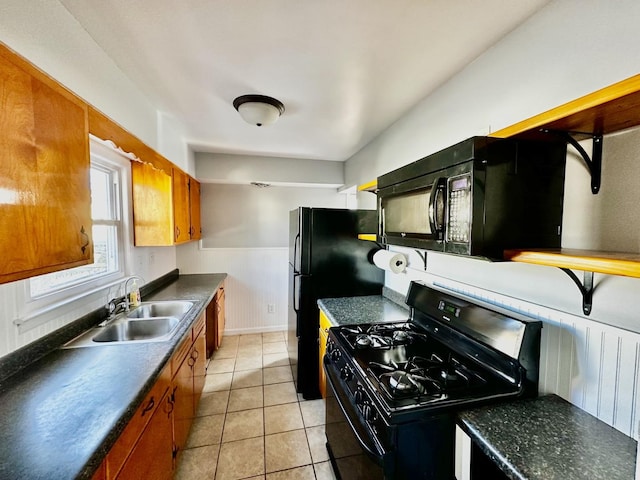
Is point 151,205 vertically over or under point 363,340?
over

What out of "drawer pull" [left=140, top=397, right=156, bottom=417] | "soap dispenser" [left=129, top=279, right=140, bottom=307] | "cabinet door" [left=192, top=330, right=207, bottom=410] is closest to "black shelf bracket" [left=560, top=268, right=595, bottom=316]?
"drawer pull" [left=140, top=397, right=156, bottom=417]

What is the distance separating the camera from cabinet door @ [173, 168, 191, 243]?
2576 mm

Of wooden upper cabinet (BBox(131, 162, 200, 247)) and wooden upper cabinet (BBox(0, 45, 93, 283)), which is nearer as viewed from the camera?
wooden upper cabinet (BBox(0, 45, 93, 283))

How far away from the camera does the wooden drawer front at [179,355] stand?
155cm

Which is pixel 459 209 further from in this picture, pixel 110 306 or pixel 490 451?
pixel 110 306

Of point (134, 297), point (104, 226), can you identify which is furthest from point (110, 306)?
point (104, 226)

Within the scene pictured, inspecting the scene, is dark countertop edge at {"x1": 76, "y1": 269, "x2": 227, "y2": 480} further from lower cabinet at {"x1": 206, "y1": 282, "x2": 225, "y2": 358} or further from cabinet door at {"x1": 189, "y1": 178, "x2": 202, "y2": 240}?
cabinet door at {"x1": 189, "y1": 178, "x2": 202, "y2": 240}

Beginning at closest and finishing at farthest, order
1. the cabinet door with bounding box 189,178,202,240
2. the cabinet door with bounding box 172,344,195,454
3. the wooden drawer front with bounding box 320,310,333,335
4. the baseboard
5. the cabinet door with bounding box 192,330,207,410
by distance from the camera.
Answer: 1. the cabinet door with bounding box 172,344,195,454
2. the cabinet door with bounding box 192,330,207,410
3. the wooden drawer front with bounding box 320,310,333,335
4. the cabinet door with bounding box 189,178,202,240
5. the baseboard

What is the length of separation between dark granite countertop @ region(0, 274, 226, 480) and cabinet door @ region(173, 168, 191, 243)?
1401 mm

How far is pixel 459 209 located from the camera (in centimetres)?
108

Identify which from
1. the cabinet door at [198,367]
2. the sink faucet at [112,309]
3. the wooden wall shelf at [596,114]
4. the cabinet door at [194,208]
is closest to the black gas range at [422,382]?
the wooden wall shelf at [596,114]

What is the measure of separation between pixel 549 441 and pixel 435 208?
0.86 meters

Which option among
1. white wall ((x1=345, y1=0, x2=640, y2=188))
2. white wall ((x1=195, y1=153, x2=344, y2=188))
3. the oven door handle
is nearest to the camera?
white wall ((x1=345, y1=0, x2=640, y2=188))

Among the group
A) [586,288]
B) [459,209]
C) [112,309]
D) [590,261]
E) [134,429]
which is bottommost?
[134,429]
